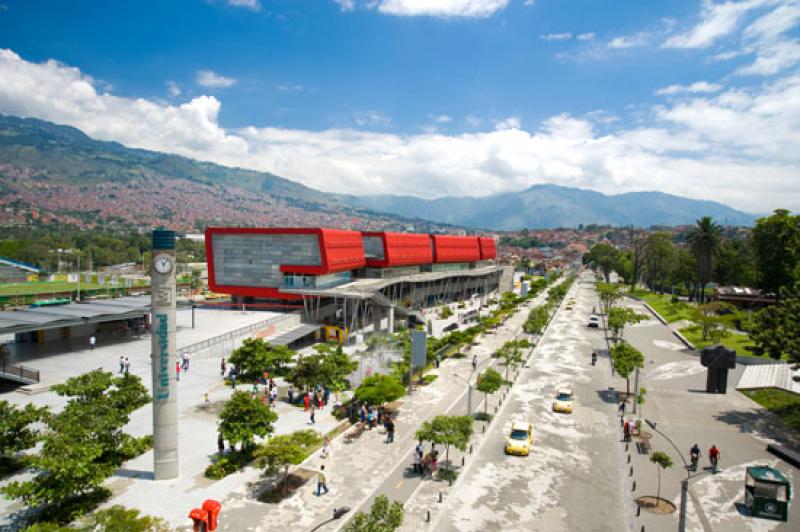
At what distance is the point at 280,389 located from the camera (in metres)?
35.2

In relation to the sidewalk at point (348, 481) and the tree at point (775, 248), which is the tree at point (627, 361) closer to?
the sidewalk at point (348, 481)

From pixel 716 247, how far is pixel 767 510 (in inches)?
2869

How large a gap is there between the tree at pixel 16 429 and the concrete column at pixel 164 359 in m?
4.30

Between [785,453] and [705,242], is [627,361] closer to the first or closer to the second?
[785,453]

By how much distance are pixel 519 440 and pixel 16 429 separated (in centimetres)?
2290

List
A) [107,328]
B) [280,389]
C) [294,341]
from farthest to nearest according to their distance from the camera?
[294,341] → [107,328] → [280,389]

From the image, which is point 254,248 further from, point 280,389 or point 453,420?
point 453,420

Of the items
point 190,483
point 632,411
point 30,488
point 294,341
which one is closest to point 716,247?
point 632,411

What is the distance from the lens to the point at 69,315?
38.3 metres

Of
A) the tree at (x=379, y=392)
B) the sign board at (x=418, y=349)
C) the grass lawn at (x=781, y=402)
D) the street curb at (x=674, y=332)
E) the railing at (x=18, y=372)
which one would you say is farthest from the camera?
the street curb at (x=674, y=332)

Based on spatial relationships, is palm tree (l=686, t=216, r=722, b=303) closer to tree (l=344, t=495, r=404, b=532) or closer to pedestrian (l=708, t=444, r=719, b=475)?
pedestrian (l=708, t=444, r=719, b=475)

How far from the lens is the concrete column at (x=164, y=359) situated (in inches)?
839

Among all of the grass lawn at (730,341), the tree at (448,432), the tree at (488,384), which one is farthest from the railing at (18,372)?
the grass lawn at (730,341)

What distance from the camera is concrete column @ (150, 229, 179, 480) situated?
2131 centimetres
